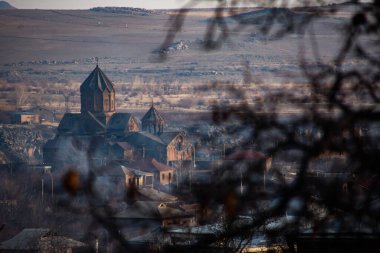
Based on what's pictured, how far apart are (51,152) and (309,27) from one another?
42.4m

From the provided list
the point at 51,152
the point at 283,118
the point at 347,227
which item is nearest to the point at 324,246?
the point at 347,227

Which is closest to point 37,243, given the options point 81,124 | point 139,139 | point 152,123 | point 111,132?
point 139,139

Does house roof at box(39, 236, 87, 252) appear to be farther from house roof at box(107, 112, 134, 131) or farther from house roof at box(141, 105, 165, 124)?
house roof at box(141, 105, 165, 124)

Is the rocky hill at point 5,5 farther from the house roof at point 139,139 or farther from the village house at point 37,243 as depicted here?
the village house at point 37,243

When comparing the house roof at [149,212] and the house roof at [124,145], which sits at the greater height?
the house roof at [149,212]

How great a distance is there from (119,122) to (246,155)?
44.8 meters

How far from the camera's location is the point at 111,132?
1825 inches

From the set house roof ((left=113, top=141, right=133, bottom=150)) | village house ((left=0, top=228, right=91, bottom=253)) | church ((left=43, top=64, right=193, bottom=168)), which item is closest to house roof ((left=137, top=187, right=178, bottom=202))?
village house ((left=0, top=228, right=91, bottom=253))

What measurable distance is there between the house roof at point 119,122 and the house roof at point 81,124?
0.60m

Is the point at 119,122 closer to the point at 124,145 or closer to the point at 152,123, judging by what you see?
the point at 152,123

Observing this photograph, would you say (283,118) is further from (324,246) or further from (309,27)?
(324,246)

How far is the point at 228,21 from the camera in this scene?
2.11 metres

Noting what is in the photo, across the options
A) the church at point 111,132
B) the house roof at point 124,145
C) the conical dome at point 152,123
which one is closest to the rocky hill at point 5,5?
the church at point 111,132

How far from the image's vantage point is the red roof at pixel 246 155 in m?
1.99
